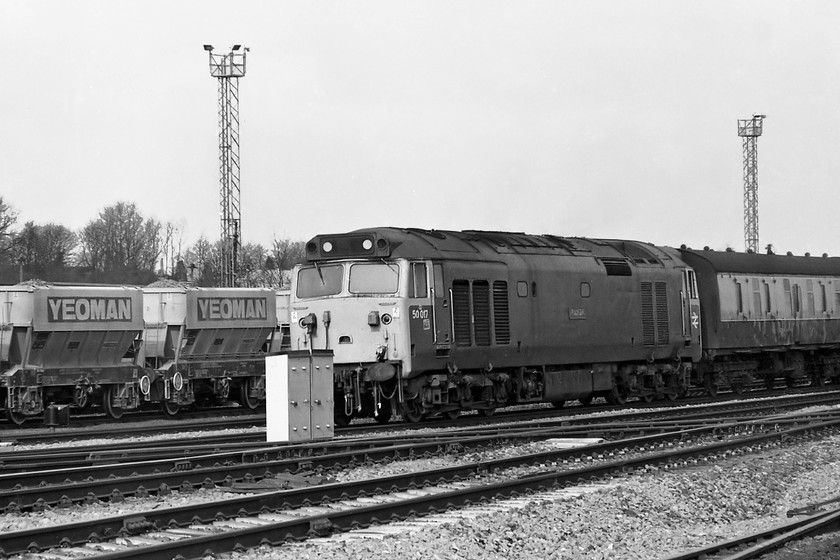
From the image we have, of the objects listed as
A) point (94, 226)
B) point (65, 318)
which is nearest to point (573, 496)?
point (65, 318)

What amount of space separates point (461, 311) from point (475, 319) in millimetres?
379

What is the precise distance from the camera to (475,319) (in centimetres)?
2145

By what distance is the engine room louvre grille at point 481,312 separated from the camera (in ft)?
70.4

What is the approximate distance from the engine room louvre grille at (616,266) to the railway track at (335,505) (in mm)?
9183

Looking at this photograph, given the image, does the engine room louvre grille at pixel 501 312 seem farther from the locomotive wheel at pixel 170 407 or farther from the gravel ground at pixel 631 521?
the locomotive wheel at pixel 170 407

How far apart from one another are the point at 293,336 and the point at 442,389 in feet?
9.94

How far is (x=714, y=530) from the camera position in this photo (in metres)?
11.3

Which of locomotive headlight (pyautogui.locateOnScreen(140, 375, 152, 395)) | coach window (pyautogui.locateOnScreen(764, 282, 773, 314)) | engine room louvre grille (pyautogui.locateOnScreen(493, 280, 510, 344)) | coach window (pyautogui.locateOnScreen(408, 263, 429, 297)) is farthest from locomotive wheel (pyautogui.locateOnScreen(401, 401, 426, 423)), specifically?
coach window (pyautogui.locateOnScreen(764, 282, 773, 314))

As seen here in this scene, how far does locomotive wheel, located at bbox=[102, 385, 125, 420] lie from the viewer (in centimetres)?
2798

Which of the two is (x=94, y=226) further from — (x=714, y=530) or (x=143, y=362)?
(x=714, y=530)

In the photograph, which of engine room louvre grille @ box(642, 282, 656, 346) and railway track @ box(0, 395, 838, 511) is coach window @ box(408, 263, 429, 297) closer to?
railway track @ box(0, 395, 838, 511)

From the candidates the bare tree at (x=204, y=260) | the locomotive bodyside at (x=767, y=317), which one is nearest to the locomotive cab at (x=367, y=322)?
the locomotive bodyside at (x=767, y=317)

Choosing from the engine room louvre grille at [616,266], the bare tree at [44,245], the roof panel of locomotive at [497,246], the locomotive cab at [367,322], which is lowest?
the locomotive cab at [367,322]

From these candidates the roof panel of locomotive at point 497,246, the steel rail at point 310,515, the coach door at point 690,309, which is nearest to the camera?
the steel rail at point 310,515
